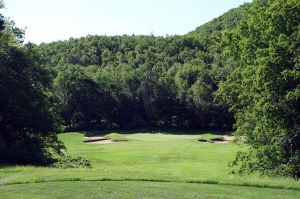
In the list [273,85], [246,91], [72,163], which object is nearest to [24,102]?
[72,163]

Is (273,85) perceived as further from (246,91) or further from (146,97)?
(146,97)

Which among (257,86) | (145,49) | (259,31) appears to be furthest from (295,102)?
(145,49)

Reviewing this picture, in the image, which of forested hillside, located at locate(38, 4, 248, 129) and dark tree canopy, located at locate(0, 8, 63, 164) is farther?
forested hillside, located at locate(38, 4, 248, 129)

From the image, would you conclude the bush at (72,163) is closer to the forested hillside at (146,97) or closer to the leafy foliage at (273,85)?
A: the leafy foliage at (273,85)

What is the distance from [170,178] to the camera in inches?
701

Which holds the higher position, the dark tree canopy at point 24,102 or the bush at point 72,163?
the dark tree canopy at point 24,102

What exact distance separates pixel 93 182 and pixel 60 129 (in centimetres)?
1763

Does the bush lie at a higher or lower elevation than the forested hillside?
lower

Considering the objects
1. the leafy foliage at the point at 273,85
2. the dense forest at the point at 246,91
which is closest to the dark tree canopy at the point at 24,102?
the dense forest at the point at 246,91

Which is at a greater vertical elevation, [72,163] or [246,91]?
[246,91]

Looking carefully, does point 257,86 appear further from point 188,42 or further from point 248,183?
point 188,42

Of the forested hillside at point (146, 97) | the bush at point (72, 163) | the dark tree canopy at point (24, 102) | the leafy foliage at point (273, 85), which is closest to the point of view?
the leafy foliage at point (273, 85)

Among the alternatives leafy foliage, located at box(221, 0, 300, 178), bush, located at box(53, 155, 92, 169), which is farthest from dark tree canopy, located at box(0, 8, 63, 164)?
leafy foliage, located at box(221, 0, 300, 178)

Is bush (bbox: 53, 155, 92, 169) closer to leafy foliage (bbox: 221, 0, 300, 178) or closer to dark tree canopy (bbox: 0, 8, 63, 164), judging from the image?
dark tree canopy (bbox: 0, 8, 63, 164)
